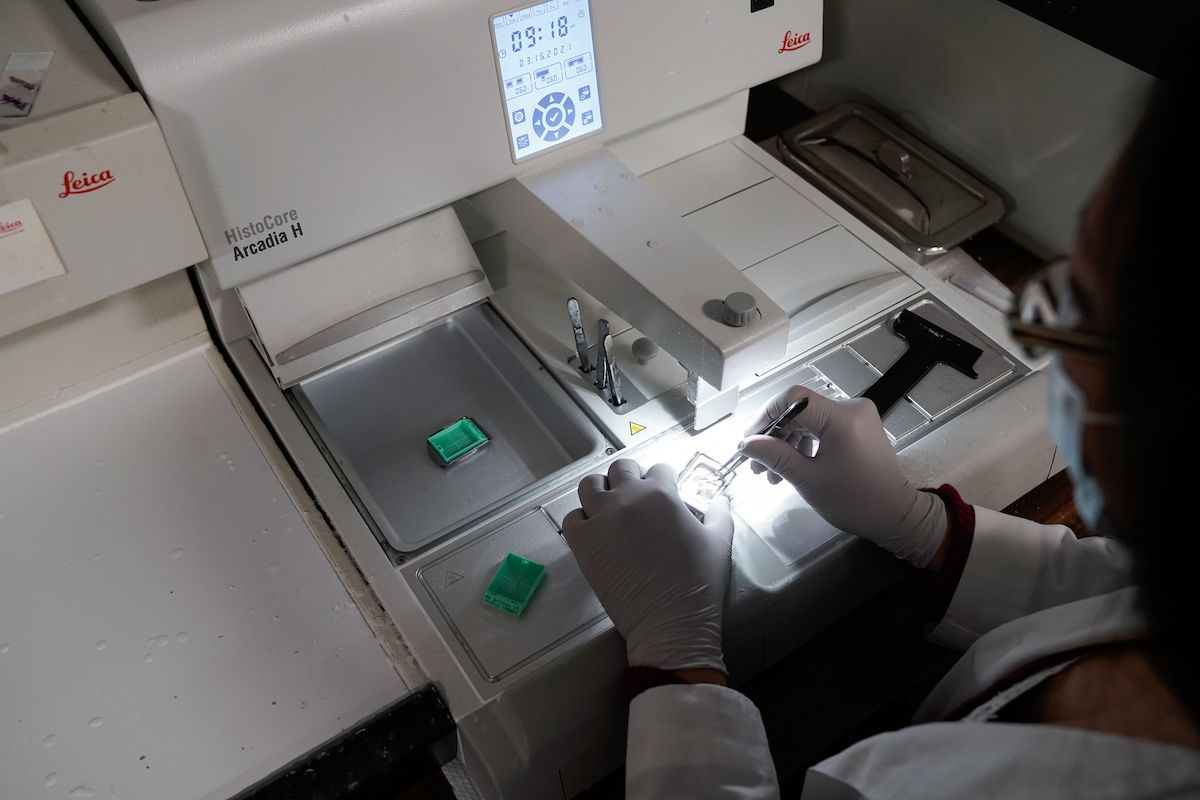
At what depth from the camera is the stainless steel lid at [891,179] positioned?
139cm

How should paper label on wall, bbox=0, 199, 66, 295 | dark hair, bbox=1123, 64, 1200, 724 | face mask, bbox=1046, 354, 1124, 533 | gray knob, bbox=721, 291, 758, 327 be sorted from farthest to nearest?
gray knob, bbox=721, 291, 758, 327 < paper label on wall, bbox=0, 199, 66, 295 < face mask, bbox=1046, 354, 1124, 533 < dark hair, bbox=1123, 64, 1200, 724

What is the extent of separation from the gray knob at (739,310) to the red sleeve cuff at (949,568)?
0.97 feet

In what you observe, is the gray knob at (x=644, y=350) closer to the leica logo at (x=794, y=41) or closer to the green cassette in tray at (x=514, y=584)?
the green cassette in tray at (x=514, y=584)

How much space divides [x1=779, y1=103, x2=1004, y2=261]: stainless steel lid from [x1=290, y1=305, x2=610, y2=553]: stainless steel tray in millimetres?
584

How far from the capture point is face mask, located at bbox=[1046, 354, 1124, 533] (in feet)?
1.70

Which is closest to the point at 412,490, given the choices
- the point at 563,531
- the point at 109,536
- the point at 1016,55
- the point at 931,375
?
the point at 563,531

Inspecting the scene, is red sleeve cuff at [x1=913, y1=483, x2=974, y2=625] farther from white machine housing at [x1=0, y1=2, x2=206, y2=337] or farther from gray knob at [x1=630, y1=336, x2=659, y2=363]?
white machine housing at [x1=0, y1=2, x2=206, y2=337]

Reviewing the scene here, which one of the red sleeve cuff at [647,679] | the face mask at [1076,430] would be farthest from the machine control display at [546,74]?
the face mask at [1076,430]

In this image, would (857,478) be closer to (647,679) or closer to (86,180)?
(647,679)

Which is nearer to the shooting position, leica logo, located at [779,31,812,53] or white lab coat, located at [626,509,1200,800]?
white lab coat, located at [626,509,1200,800]

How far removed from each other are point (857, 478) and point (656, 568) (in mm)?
238

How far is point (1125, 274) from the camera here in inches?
17.2

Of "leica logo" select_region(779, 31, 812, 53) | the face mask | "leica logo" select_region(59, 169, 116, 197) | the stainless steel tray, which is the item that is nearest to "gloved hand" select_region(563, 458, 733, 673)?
the stainless steel tray

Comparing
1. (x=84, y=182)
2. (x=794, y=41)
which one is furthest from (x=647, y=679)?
(x=794, y=41)
